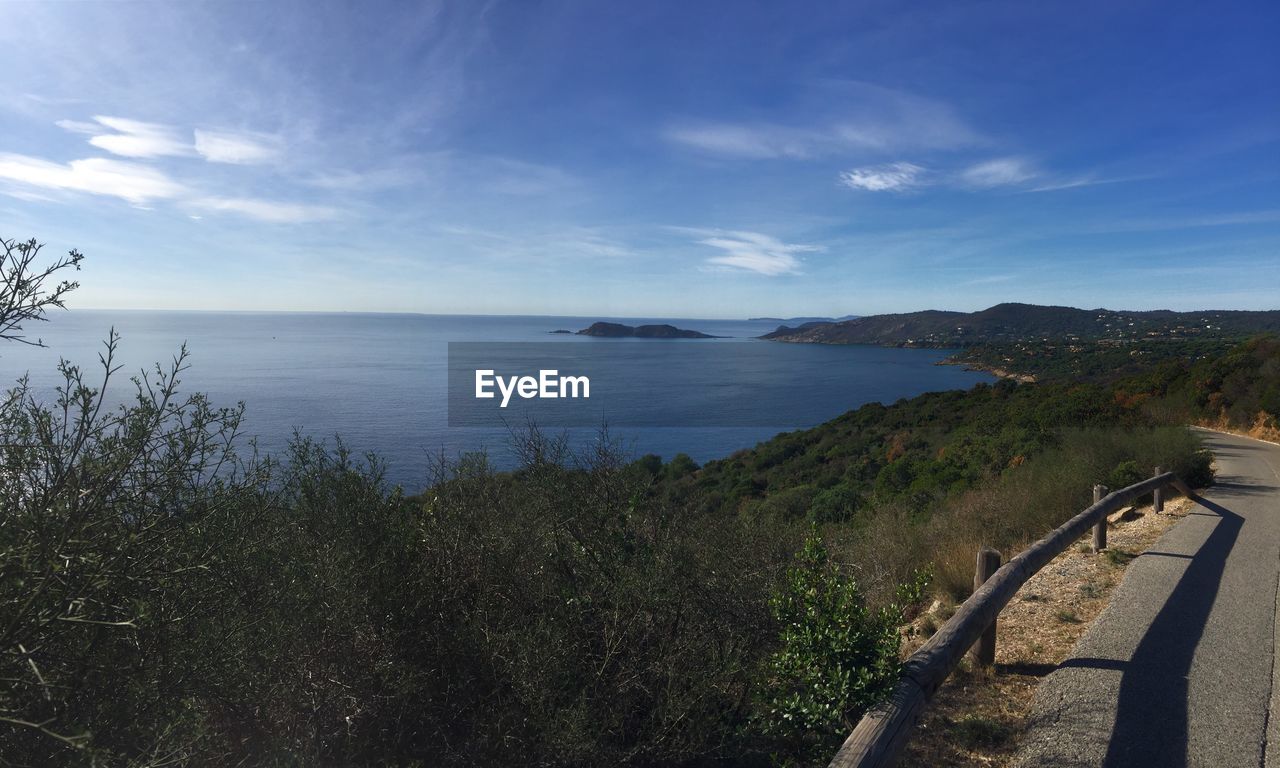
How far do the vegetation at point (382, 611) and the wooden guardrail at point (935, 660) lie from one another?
0.18 metres

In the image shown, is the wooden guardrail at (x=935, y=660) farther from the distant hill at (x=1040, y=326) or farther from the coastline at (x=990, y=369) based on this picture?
the distant hill at (x=1040, y=326)

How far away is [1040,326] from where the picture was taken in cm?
9288

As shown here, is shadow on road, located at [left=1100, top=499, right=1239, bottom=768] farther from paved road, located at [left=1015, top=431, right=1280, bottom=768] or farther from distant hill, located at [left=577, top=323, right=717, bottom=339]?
distant hill, located at [left=577, top=323, right=717, bottom=339]

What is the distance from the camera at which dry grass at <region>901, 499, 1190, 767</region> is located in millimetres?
3633

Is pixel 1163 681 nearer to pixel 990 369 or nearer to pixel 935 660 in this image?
pixel 935 660

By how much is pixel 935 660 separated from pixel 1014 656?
1850 mm

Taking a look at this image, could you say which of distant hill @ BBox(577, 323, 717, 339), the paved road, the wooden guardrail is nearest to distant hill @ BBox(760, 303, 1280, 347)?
distant hill @ BBox(577, 323, 717, 339)

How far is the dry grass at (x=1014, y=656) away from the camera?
11.9 feet

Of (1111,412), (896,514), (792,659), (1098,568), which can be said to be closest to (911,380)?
(1111,412)

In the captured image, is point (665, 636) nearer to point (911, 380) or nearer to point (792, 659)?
point (792, 659)

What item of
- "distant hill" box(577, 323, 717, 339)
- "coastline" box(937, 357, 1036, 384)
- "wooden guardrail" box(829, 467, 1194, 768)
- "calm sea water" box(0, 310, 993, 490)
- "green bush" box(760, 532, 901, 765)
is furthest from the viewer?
"distant hill" box(577, 323, 717, 339)

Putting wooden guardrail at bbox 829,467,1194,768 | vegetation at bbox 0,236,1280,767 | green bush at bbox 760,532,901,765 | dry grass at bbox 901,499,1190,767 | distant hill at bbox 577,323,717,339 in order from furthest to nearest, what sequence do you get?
distant hill at bbox 577,323,717,339 → dry grass at bbox 901,499,1190,767 → green bush at bbox 760,532,901,765 → wooden guardrail at bbox 829,467,1194,768 → vegetation at bbox 0,236,1280,767

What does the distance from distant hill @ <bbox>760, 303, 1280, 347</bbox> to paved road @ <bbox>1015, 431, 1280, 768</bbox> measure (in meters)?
71.3

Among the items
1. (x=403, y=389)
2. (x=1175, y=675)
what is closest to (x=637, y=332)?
(x=403, y=389)
